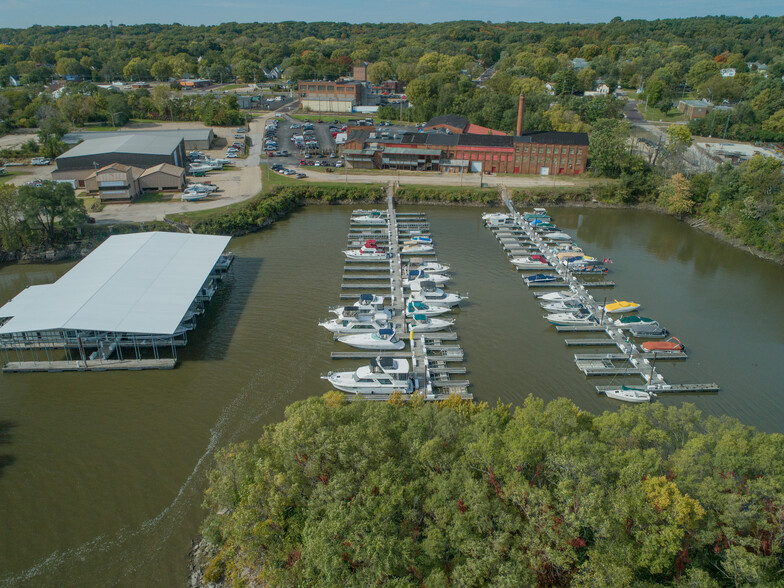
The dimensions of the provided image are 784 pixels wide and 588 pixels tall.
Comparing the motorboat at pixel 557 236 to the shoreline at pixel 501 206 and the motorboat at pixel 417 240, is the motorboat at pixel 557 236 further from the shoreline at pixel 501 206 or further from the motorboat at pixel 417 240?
the shoreline at pixel 501 206

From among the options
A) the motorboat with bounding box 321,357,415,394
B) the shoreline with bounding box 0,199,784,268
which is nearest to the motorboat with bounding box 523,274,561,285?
the motorboat with bounding box 321,357,415,394

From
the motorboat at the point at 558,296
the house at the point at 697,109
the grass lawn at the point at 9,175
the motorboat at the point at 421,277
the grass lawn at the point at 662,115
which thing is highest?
the house at the point at 697,109

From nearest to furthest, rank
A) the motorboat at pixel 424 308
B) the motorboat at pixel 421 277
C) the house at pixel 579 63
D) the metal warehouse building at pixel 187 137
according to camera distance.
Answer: the motorboat at pixel 424 308, the motorboat at pixel 421 277, the metal warehouse building at pixel 187 137, the house at pixel 579 63

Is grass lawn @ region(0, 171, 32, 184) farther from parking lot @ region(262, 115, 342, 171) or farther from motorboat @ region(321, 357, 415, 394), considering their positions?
motorboat @ region(321, 357, 415, 394)

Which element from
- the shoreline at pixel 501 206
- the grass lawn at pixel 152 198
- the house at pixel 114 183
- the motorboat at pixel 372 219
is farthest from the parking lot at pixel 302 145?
the house at pixel 114 183

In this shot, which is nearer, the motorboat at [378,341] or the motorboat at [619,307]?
the motorboat at [378,341]

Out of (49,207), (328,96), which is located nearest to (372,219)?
(49,207)

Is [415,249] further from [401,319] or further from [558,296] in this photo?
[558,296]
